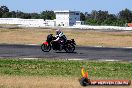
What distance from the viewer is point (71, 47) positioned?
2811 centimetres

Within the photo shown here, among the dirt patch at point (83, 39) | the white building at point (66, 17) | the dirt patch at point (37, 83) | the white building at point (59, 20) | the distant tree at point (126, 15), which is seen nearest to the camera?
the dirt patch at point (37, 83)

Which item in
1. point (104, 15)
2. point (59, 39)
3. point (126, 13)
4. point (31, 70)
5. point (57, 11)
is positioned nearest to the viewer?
point (31, 70)

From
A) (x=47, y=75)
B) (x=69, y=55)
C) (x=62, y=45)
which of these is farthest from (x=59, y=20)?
(x=47, y=75)

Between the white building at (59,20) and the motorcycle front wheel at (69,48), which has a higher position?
the motorcycle front wheel at (69,48)

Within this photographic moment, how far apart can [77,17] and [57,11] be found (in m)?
6.95

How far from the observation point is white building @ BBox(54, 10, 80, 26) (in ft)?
363

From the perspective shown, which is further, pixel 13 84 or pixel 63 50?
pixel 63 50

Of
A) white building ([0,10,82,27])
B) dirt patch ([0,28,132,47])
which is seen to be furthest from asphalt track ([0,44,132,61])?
white building ([0,10,82,27])

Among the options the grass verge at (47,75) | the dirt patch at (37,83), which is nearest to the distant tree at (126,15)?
the grass verge at (47,75)

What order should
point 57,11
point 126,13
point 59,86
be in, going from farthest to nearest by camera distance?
1. point 126,13
2. point 57,11
3. point 59,86

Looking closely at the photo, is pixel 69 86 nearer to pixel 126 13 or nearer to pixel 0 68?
pixel 0 68

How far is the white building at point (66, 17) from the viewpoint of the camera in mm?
110562

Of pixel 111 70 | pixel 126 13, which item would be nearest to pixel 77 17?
pixel 126 13

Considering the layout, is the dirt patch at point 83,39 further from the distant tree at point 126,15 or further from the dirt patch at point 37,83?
the distant tree at point 126,15
